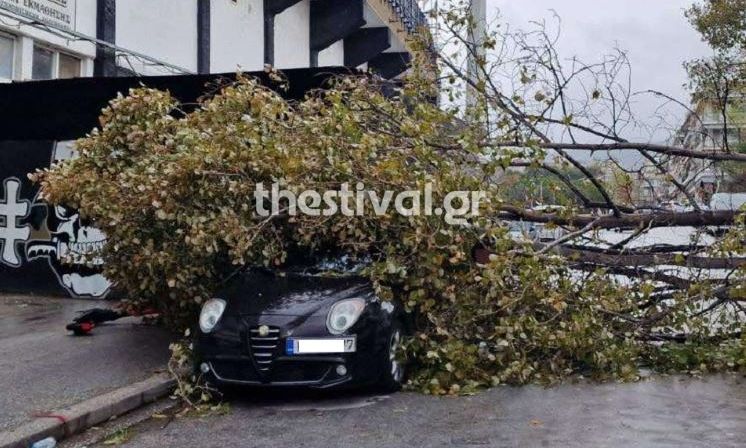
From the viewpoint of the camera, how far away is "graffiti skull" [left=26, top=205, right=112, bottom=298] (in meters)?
11.7

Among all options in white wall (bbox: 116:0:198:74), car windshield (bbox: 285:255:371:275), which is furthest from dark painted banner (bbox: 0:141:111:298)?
car windshield (bbox: 285:255:371:275)

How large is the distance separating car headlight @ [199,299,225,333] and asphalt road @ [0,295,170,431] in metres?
0.91

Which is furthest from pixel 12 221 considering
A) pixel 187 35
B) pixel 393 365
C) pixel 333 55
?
pixel 333 55

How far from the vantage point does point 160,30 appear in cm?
1516

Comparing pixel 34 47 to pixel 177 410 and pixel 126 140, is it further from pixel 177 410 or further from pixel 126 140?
pixel 177 410

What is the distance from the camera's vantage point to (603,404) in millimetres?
6109

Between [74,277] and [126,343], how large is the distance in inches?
159

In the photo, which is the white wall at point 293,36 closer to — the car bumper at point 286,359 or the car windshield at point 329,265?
the car windshield at point 329,265

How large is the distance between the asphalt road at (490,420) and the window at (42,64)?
8.52 m

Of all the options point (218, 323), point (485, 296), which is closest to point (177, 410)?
point (218, 323)

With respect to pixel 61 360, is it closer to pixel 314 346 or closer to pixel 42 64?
pixel 314 346

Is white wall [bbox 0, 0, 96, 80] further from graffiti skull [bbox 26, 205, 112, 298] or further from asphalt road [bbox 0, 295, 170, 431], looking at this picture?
asphalt road [bbox 0, 295, 170, 431]

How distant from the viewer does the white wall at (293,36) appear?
20547 millimetres

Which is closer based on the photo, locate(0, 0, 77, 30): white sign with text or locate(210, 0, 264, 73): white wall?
locate(0, 0, 77, 30): white sign with text
